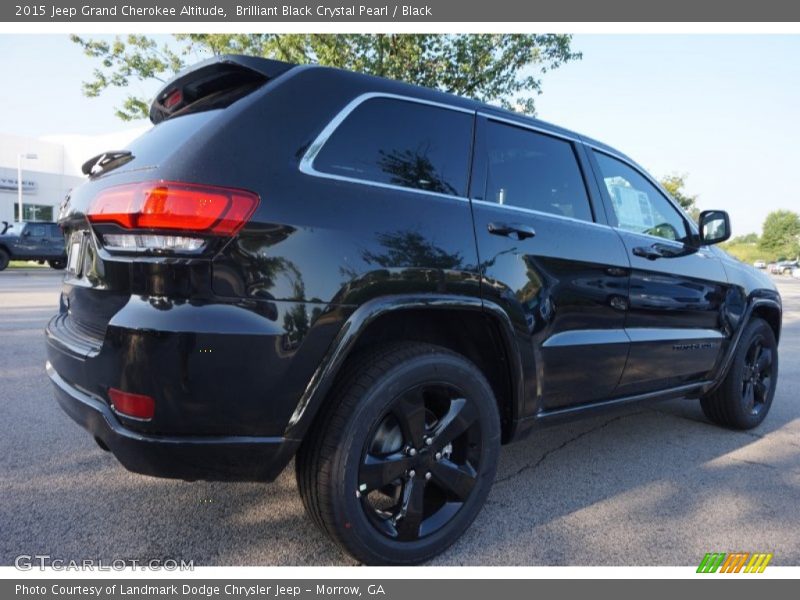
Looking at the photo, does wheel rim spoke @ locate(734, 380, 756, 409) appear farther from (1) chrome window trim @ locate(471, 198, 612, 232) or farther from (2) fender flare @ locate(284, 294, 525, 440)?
(2) fender flare @ locate(284, 294, 525, 440)

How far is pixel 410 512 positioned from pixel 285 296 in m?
0.97

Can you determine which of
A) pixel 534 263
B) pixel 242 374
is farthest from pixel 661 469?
pixel 242 374

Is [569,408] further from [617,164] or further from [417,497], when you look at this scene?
[617,164]

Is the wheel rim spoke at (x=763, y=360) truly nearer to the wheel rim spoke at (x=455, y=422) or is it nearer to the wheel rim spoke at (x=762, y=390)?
the wheel rim spoke at (x=762, y=390)

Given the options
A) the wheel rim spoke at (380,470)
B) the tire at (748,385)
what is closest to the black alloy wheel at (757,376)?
the tire at (748,385)

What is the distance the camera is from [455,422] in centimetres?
227

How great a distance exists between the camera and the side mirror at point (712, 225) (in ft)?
12.3

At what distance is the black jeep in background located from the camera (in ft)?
65.5

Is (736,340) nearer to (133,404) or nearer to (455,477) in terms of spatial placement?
(455,477)

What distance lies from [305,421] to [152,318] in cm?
59

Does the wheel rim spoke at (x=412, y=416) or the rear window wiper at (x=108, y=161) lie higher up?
the rear window wiper at (x=108, y=161)

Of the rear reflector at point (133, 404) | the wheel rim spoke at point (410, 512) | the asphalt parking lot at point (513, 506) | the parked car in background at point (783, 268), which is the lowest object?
the parked car in background at point (783, 268)

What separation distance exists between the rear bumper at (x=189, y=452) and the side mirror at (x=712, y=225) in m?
3.11

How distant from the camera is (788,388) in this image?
572cm
